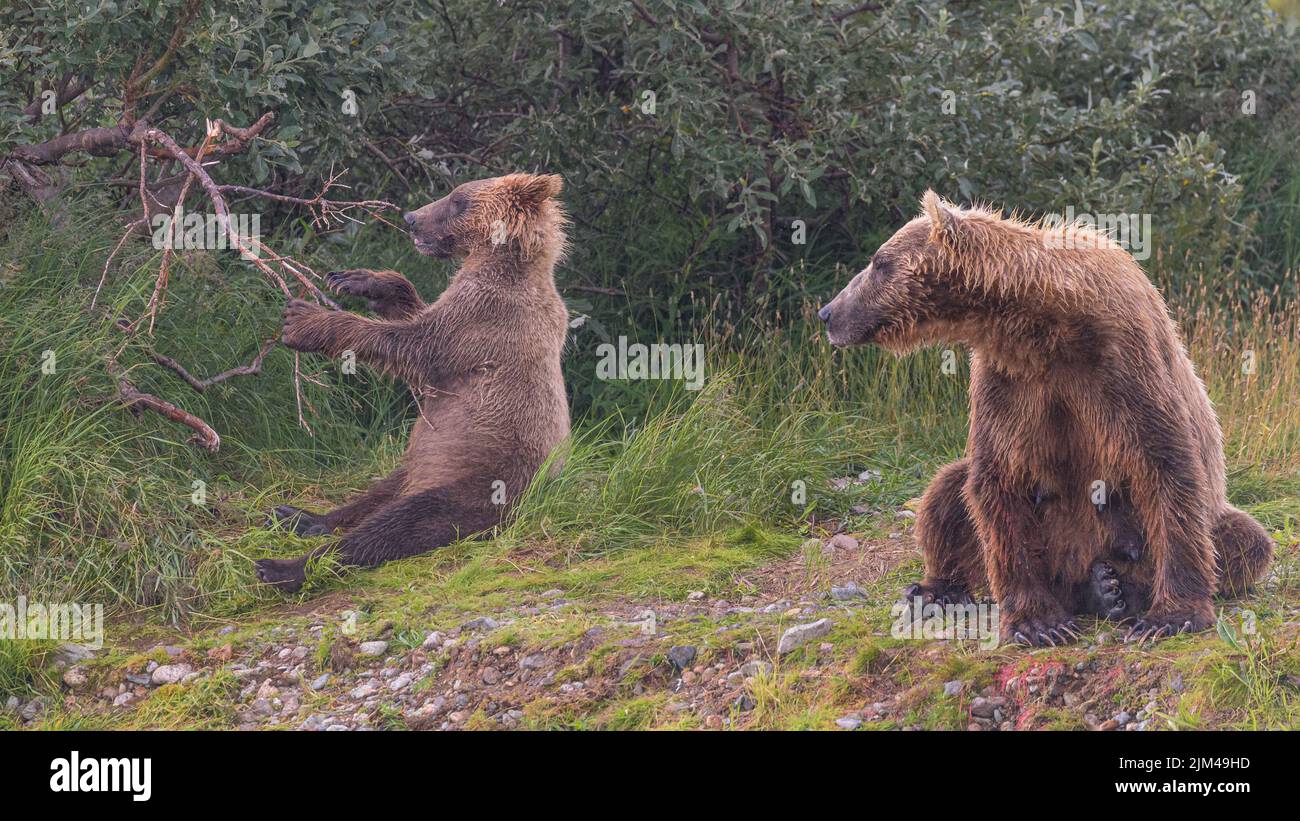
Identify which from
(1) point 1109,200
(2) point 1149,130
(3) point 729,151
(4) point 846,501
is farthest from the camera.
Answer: (2) point 1149,130

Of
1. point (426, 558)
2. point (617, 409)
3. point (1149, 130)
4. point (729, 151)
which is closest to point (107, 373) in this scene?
point (426, 558)

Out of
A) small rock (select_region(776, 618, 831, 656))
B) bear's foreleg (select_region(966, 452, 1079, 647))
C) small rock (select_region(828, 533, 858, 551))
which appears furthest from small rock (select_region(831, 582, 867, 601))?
bear's foreleg (select_region(966, 452, 1079, 647))

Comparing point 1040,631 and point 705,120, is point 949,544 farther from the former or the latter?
point 705,120

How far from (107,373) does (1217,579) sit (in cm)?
476

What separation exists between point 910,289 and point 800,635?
129 cm

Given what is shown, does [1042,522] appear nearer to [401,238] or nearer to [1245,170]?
[401,238]

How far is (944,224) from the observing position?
5070mm

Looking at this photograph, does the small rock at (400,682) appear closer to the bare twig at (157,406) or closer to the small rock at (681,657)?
the small rock at (681,657)

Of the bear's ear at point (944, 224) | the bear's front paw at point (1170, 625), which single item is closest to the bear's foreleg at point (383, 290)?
the bear's ear at point (944, 224)

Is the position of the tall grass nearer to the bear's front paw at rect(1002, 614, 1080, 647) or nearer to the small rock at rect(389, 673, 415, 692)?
the small rock at rect(389, 673, 415, 692)

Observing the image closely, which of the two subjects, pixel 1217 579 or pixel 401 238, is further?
pixel 401 238

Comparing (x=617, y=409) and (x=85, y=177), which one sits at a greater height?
(x=85, y=177)

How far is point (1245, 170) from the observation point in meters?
10.7

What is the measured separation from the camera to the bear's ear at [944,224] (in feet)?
16.6
